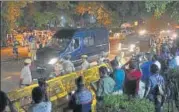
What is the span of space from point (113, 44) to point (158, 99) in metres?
26.3

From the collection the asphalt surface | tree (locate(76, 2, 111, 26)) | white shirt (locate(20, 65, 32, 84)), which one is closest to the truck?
the asphalt surface

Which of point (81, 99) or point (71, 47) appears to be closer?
point (81, 99)

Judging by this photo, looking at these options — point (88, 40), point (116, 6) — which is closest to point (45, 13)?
point (116, 6)

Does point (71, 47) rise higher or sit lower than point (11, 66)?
higher

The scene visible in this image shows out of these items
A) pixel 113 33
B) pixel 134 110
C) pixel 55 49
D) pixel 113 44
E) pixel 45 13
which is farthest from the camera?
pixel 45 13

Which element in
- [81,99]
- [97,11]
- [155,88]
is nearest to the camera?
[81,99]

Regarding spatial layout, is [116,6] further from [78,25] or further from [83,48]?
[83,48]

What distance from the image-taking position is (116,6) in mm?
43312

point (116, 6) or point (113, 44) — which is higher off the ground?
point (116, 6)

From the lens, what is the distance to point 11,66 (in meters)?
30.2

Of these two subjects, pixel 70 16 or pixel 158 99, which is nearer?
pixel 158 99

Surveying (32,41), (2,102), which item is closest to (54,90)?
(2,102)

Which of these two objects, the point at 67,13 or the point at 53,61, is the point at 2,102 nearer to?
the point at 53,61

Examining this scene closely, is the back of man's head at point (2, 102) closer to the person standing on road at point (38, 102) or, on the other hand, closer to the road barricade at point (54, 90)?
the person standing on road at point (38, 102)
